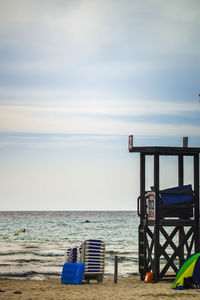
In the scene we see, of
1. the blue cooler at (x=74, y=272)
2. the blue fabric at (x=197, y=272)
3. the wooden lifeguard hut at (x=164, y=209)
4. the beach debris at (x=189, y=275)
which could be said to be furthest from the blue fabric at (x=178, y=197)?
the blue cooler at (x=74, y=272)

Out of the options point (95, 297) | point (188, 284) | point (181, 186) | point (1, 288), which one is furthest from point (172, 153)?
point (1, 288)

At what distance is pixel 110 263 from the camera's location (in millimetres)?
31234

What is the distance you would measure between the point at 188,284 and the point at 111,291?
A: 2528 mm

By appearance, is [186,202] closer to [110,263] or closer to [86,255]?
[86,255]

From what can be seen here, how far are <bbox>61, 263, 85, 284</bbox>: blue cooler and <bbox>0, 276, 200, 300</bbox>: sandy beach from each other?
0.35m

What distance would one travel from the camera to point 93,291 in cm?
1775

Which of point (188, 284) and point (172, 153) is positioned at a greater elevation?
point (172, 153)

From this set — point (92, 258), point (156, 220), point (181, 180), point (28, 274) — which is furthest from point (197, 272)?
point (28, 274)

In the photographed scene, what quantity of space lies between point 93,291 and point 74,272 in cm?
187

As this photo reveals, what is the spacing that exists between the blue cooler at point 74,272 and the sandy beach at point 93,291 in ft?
1.13

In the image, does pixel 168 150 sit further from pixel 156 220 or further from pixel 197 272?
pixel 197 272

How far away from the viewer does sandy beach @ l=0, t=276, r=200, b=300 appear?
54.2 feet

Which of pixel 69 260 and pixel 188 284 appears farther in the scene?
pixel 69 260

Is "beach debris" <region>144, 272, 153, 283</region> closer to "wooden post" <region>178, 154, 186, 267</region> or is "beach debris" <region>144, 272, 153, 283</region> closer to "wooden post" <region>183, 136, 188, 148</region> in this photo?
"wooden post" <region>178, 154, 186, 267</region>
